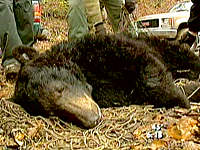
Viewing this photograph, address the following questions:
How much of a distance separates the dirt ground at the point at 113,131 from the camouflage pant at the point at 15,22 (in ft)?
4.89

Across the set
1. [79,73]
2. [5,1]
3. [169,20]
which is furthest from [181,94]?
[169,20]

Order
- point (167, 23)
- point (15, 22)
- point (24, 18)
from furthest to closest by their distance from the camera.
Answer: point (167, 23) → point (24, 18) → point (15, 22)

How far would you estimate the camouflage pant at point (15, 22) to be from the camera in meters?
4.54

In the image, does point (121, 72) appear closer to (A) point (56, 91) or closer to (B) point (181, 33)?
(A) point (56, 91)

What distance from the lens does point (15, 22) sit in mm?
4902

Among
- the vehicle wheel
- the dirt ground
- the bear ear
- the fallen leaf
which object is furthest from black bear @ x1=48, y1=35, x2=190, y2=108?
the vehicle wheel

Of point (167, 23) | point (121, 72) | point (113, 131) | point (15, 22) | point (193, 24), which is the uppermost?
point (15, 22)

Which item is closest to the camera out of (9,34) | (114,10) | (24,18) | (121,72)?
(121,72)

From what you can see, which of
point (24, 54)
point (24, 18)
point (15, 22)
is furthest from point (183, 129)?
point (24, 18)

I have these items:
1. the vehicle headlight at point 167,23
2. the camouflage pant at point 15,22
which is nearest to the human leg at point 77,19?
the camouflage pant at point 15,22

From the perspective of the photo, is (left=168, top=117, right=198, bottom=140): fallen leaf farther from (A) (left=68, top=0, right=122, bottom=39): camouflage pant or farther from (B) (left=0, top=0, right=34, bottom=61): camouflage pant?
(B) (left=0, top=0, right=34, bottom=61): camouflage pant

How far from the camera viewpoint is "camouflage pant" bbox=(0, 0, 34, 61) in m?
4.54

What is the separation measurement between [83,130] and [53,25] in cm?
1075

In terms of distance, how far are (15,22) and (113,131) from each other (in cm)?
253
